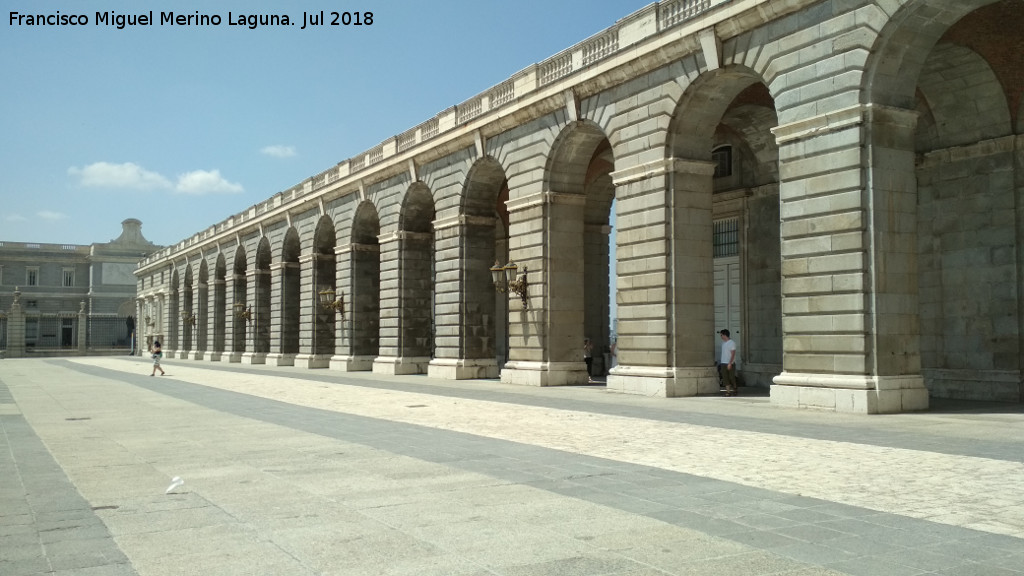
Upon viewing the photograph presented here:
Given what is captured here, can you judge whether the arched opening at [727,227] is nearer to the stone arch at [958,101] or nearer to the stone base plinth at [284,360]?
the stone arch at [958,101]

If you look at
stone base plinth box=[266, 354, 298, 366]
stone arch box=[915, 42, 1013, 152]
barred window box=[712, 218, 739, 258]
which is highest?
stone arch box=[915, 42, 1013, 152]

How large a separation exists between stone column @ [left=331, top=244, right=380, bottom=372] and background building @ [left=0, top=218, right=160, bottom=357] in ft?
223

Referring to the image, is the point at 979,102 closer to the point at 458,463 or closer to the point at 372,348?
the point at 458,463

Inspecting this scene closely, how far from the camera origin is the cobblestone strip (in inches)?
292

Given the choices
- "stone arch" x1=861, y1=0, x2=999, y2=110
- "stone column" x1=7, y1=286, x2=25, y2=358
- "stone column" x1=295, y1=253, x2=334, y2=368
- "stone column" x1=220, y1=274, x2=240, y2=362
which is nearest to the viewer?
"stone arch" x1=861, y1=0, x2=999, y2=110

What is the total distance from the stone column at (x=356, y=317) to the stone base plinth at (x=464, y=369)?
8336mm

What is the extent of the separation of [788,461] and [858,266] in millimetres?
7308

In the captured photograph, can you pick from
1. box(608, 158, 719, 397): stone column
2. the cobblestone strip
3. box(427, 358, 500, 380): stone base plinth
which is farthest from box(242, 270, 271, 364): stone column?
the cobblestone strip

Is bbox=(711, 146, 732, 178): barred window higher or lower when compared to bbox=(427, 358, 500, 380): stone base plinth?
higher

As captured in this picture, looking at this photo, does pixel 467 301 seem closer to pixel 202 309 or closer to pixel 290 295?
pixel 290 295

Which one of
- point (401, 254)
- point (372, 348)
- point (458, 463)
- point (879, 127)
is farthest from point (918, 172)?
point (372, 348)

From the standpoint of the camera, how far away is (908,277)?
53.4 feet

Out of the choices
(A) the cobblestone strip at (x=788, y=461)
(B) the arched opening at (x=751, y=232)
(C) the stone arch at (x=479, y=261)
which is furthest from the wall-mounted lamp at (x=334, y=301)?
(A) the cobblestone strip at (x=788, y=461)

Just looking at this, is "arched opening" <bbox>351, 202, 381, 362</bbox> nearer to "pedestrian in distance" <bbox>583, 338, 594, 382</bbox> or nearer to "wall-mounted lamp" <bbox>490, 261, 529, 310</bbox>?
"pedestrian in distance" <bbox>583, 338, 594, 382</bbox>
